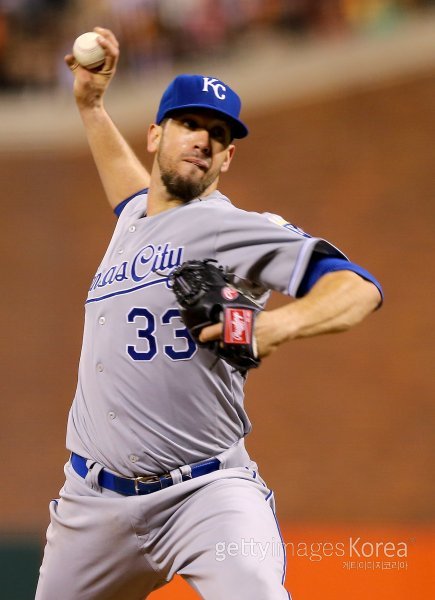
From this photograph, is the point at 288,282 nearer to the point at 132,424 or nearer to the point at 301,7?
the point at 132,424

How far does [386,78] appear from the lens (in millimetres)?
7770

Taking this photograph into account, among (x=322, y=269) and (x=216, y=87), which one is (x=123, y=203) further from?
(x=322, y=269)

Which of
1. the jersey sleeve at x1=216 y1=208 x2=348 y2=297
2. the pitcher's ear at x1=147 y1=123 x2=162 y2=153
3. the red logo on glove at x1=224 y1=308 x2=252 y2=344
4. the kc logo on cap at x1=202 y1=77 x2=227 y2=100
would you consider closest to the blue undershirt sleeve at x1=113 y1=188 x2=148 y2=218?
the pitcher's ear at x1=147 y1=123 x2=162 y2=153

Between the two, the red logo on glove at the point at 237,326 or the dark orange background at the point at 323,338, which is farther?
the dark orange background at the point at 323,338

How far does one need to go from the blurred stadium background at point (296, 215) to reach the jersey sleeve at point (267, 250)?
4.90 m

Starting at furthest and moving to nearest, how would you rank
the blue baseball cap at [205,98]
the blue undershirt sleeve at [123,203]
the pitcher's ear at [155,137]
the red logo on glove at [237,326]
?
1. the blue undershirt sleeve at [123,203]
2. the pitcher's ear at [155,137]
3. the blue baseball cap at [205,98]
4. the red logo on glove at [237,326]

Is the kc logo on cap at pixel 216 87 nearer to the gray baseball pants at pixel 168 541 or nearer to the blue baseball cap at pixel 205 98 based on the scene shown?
the blue baseball cap at pixel 205 98

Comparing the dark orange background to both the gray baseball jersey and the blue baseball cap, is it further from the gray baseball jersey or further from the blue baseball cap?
the blue baseball cap

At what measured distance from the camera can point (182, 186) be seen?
2.72m

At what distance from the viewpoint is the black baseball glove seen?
213 centimetres

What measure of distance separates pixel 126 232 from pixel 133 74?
6143 mm

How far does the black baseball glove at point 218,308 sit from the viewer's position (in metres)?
2.13

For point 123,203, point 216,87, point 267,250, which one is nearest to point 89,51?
point 123,203

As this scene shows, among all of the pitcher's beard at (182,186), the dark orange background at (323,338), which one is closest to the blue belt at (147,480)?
the pitcher's beard at (182,186)
